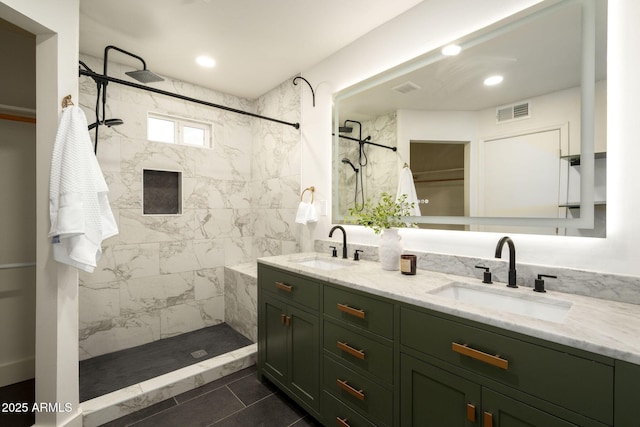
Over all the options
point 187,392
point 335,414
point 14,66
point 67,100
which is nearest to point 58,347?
point 187,392

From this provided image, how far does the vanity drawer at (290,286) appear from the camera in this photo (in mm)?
1692

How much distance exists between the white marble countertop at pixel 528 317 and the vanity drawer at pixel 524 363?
0.13 feet

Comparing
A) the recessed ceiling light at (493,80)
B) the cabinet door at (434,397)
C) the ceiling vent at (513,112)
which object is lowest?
the cabinet door at (434,397)

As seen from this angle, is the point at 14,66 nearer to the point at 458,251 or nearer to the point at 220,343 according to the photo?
the point at 220,343

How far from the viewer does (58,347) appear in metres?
1.58

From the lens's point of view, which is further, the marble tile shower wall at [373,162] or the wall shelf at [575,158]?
the marble tile shower wall at [373,162]

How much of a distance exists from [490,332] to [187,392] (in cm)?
216

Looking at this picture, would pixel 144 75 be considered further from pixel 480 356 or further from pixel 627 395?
pixel 627 395

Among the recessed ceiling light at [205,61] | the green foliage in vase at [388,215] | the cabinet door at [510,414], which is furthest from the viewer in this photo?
the recessed ceiling light at [205,61]

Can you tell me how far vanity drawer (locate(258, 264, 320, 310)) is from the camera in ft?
5.55

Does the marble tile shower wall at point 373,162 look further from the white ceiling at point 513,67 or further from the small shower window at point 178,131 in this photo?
the small shower window at point 178,131

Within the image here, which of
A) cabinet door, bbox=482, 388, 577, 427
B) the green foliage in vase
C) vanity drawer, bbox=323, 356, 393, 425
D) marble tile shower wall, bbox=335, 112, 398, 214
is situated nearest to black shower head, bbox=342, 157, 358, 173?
marble tile shower wall, bbox=335, 112, 398, 214

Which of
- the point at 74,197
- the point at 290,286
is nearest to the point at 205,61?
the point at 74,197

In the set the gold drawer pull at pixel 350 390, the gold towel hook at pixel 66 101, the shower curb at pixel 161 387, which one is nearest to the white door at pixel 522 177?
the gold drawer pull at pixel 350 390
